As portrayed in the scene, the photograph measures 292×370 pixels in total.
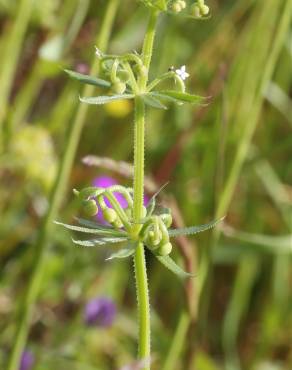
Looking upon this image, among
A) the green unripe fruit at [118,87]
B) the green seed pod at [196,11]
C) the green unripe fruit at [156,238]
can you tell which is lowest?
the green unripe fruit at [156,238]

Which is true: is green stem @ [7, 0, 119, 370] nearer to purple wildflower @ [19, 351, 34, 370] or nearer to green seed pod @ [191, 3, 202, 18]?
purple wildflower @ [19, 351, 34, 370]

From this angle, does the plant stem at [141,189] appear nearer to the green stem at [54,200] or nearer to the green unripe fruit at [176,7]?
the green unripe fruit at [176,7]

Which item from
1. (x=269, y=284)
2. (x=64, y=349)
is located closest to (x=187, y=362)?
(x=64, y=349)

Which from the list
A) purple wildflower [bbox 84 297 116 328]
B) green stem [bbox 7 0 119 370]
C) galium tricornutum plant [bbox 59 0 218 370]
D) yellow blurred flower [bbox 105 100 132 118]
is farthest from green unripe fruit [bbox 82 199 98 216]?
yellow blurred flower [bbox 105 100 132 118]

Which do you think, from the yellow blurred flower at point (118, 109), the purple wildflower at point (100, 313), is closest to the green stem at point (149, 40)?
the purple wildflower at point (100, 313)

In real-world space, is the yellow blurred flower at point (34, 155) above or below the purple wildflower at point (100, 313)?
above

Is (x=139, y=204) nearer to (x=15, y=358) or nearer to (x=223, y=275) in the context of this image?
(x=15, y=358)
